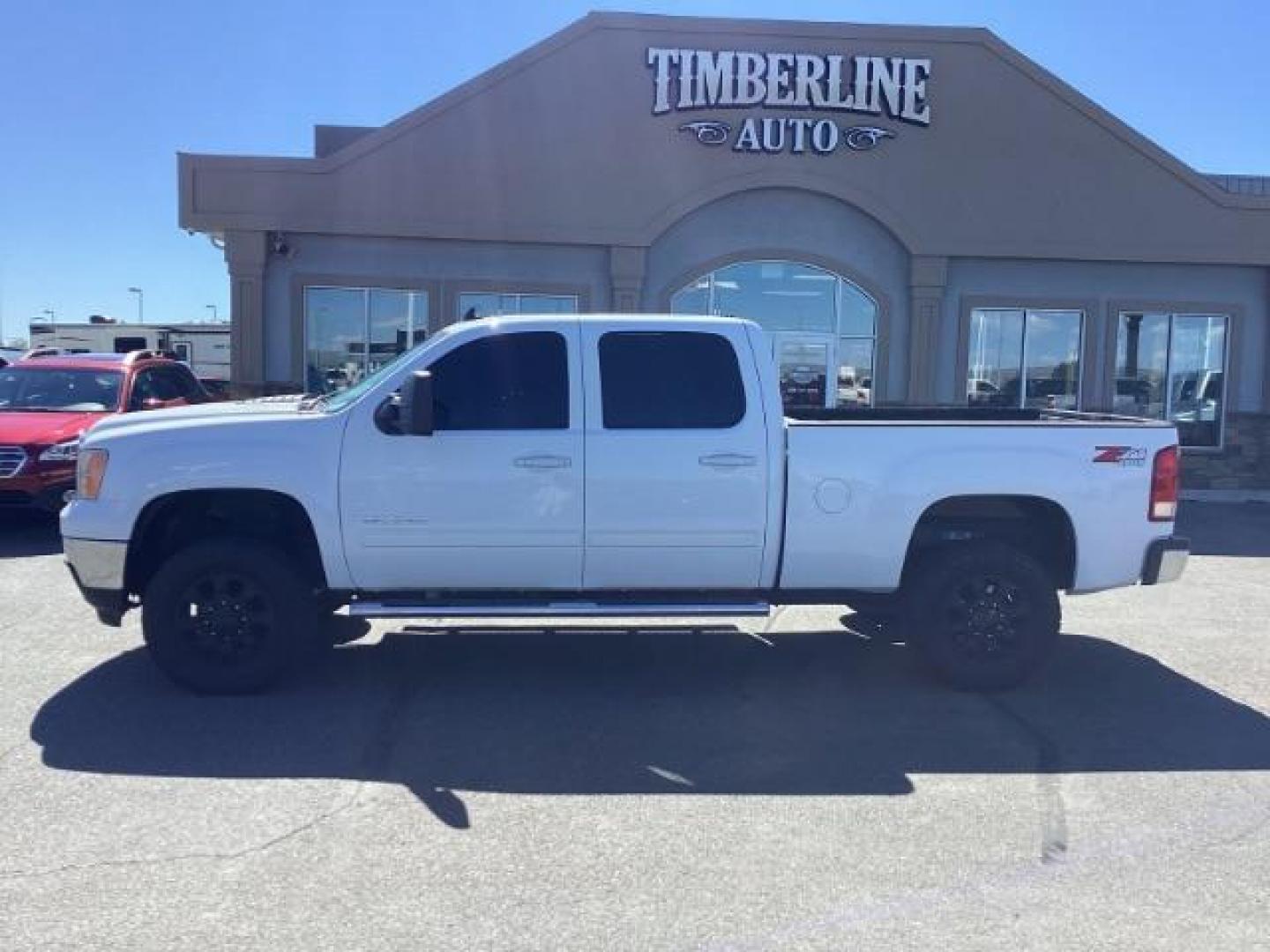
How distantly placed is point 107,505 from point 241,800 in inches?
86.0

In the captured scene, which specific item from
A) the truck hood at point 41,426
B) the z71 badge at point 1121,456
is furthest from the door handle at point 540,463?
the truck hood at point 41,426

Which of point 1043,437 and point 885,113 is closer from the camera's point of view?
point 1043,437

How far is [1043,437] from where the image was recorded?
6793 mm

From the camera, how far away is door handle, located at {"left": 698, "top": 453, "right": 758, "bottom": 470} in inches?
257

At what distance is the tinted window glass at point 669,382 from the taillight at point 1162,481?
2.44 meters

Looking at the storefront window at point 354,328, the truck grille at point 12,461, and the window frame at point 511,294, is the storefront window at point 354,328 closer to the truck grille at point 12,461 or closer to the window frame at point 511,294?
the window frame at point 511,294

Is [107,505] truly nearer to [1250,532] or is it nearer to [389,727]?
[389,727]

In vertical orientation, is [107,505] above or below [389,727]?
above

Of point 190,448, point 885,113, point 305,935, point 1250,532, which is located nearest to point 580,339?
point 190,448

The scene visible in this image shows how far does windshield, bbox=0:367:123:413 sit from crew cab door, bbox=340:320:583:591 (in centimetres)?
785

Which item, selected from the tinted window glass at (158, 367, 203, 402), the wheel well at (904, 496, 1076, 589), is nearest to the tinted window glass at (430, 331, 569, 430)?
the wheel well at (904, 496, 1076, 589)

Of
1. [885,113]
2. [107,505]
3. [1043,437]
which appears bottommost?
[107,505]

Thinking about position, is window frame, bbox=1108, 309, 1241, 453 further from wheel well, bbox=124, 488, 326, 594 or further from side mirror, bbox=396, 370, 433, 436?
wheel well, bbox=124, 488, 326, 594

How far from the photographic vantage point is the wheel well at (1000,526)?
6.89m
